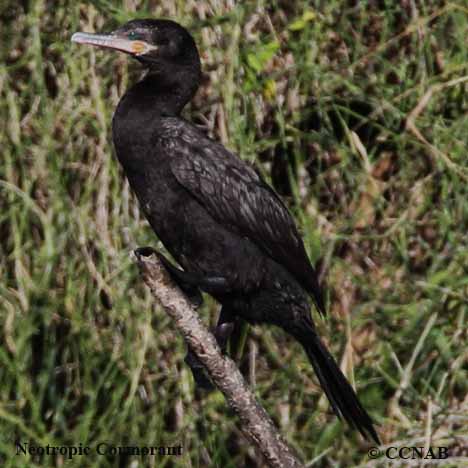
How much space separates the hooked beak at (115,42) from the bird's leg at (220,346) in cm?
71

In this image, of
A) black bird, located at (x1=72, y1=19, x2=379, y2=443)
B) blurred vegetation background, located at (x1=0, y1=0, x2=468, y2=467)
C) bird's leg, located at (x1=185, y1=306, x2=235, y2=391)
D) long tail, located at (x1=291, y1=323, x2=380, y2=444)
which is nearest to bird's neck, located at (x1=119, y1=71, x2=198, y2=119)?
black bird, located at (x1=72, y1=19, x2=379, y2=443)

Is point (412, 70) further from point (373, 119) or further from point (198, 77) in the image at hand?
point (198, 77)

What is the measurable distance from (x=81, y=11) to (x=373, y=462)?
1.73m

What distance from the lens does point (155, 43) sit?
3.60 metres

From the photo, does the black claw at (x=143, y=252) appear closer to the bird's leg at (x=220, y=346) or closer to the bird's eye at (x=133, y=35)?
the bird's leg at (x=220, y=346)

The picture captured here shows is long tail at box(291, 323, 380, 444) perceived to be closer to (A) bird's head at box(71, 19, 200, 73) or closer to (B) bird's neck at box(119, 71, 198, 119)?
(B) bird's neck at box(119, 71, 198, 119)

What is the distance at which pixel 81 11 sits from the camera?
457cm

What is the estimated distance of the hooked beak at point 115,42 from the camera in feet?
11.5

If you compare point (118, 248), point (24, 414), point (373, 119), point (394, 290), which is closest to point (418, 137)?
point (373, 119)

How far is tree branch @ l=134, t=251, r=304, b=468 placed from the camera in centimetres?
318

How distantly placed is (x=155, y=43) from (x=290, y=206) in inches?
45.2

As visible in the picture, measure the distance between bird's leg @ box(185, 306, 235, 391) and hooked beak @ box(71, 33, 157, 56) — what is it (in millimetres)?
705

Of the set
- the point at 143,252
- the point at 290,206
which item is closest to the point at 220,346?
the point at 143,252

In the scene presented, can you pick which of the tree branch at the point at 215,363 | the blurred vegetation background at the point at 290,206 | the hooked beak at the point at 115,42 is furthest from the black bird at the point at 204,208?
the blurred vegetation background at the point at 290,206
